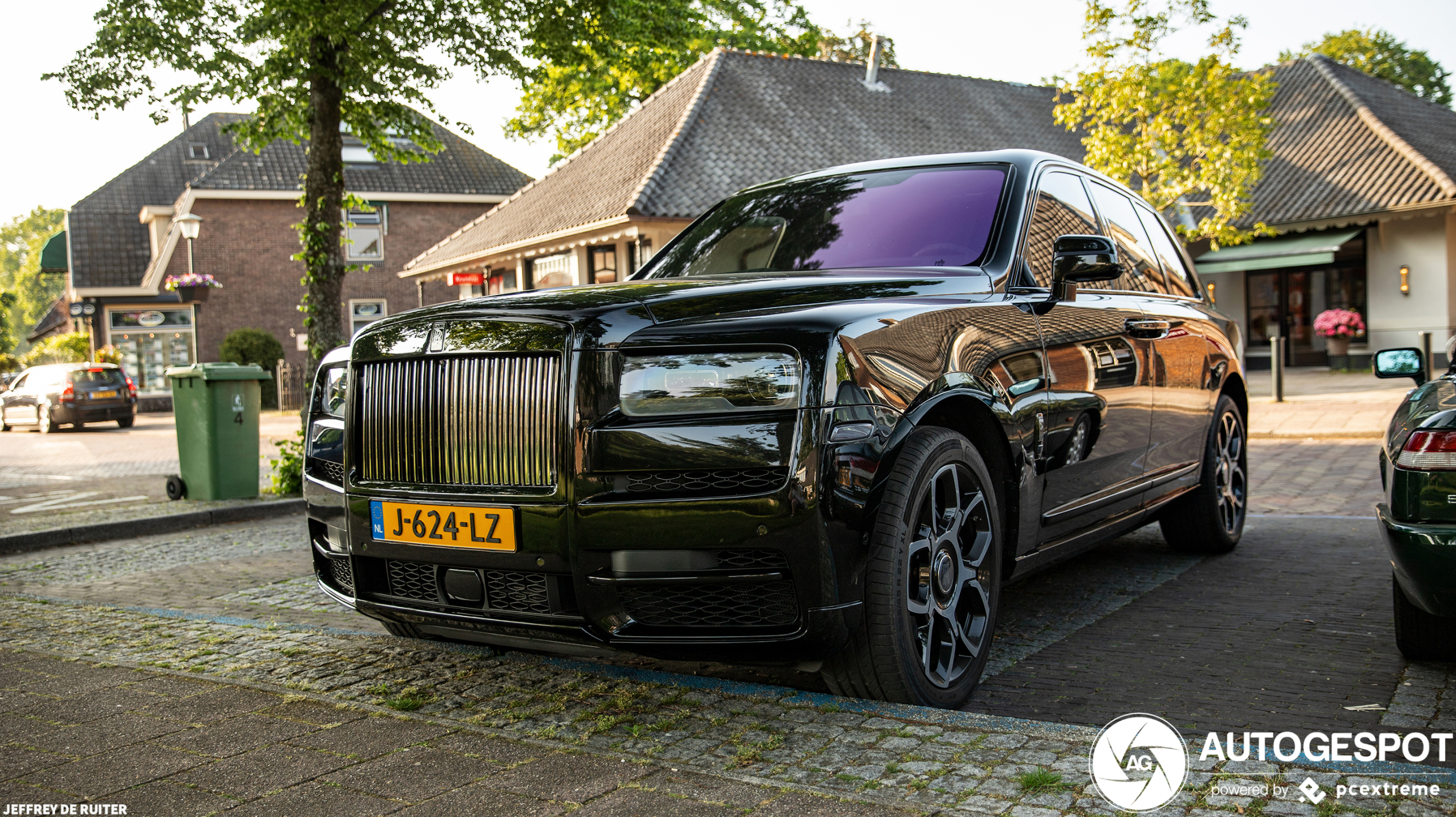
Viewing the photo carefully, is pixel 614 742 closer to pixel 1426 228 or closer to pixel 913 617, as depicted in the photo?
pixel 913 617

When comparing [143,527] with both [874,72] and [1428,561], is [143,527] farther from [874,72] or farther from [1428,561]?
[874,72]

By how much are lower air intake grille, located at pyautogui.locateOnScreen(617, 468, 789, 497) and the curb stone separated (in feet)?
22.4

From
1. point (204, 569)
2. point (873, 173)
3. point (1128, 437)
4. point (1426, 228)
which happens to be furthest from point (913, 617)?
point (1426, 228)

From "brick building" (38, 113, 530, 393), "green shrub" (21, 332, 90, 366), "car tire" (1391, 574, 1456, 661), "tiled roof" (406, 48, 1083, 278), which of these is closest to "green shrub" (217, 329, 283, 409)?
"brick building" (38, 113, 530, 393)

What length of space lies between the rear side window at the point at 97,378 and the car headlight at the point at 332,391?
27178 mm

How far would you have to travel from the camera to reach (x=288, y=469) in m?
10.3

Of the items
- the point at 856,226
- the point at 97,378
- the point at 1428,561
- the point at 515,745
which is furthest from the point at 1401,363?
the point at 97,378

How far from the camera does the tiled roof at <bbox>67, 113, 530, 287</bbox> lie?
3819 centimetres

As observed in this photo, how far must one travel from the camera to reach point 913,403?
10.6ft

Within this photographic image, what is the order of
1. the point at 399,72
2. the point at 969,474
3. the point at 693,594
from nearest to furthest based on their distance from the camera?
the point at 693,594 < the point at 969,474 < the point at 399,72

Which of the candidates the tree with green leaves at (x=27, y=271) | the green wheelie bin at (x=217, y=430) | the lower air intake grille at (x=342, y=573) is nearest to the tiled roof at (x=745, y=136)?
the green wheelie bin at (x=217, y=430)

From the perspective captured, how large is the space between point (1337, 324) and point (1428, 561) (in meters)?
24.0

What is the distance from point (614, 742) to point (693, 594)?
1.48ft
